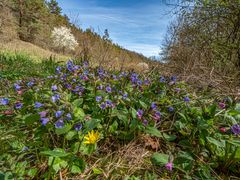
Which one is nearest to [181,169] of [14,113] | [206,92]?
[14,113]

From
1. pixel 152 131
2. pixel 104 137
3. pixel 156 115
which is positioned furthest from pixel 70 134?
pixel 156 115

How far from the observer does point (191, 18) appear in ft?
20.7

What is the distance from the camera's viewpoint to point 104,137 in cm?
174

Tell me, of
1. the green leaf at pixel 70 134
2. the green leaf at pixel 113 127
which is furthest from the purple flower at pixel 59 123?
the green leaf at pixel 113 127

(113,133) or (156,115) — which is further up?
(156,115)

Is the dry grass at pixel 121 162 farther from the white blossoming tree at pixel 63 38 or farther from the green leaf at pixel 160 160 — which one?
the white blossoming tree at pixel 63 38

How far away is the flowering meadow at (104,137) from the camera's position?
140 cm

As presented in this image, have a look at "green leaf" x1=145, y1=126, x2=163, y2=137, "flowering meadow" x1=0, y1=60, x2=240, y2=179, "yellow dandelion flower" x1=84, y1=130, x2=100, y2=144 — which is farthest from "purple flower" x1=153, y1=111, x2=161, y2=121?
"yellow dandelion flower" x1=84, y1=130, x2=100, y2=144

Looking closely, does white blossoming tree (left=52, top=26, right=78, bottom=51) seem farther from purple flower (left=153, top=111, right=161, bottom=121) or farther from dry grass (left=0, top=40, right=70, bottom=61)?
purple flower (left=153, top=111, right=161, bottom=121)

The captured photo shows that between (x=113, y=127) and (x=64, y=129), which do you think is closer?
(x=64, y=129)

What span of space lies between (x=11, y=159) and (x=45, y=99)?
1.39 ft

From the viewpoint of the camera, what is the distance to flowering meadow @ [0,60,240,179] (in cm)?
140

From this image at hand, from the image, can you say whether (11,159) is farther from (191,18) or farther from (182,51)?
(191,18)

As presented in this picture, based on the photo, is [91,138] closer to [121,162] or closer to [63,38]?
[121,162]
